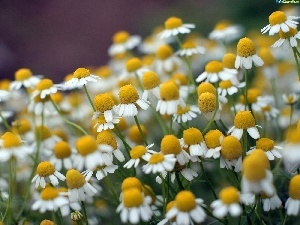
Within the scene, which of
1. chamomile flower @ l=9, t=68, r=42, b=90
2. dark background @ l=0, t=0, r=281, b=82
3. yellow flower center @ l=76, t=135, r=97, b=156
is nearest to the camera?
yellow flower center @ l=76, t=135, r=97, b=156

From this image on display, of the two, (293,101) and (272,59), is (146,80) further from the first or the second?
(272,59)

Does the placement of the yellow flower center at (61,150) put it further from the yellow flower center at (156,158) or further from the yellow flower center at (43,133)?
the yellow flower center at (156,158)

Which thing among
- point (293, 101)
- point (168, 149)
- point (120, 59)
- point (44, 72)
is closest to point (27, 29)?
point (44, 72)

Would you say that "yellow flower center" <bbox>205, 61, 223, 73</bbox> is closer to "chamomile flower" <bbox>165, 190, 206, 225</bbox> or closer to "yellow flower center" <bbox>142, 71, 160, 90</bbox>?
"yellow flower center" <bbox>142, 71, 160, 90</bbox>

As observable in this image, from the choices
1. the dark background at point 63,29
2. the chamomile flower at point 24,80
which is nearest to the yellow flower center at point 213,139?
the chamomile flower at point 24,80

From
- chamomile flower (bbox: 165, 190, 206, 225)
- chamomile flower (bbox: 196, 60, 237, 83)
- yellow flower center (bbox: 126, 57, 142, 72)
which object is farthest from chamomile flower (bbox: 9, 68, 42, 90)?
chamomile flower (bbox: 165, 190, 206, 225)

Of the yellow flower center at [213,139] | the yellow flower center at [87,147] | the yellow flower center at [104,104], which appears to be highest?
the yellow flower center at [104,104]
